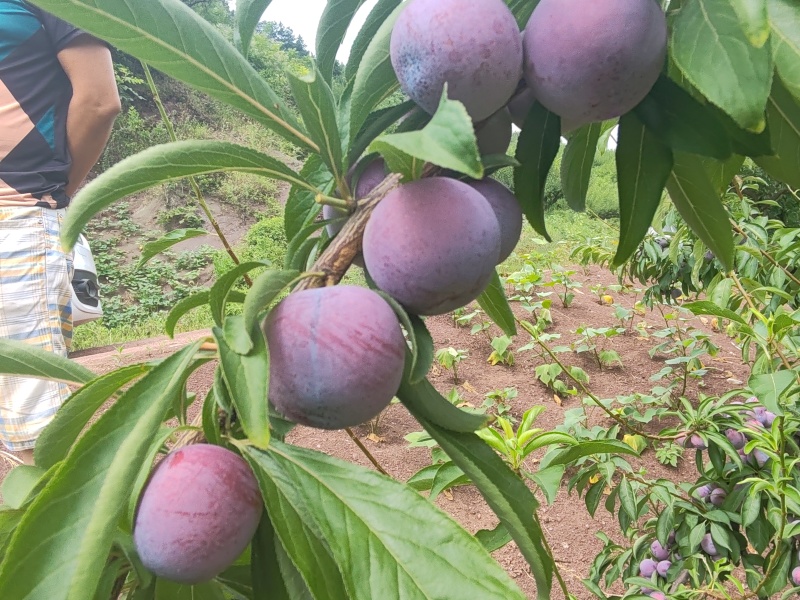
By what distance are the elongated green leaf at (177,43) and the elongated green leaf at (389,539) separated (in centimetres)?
25

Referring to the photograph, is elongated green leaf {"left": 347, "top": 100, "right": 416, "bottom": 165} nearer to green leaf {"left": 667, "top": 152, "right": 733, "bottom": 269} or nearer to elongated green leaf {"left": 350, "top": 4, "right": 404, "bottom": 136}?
elongated green leaf {"left": 350, "top": 4, "right": 404, "bottom": 136}

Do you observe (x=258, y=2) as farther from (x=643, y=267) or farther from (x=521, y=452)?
(x=643, y=267)

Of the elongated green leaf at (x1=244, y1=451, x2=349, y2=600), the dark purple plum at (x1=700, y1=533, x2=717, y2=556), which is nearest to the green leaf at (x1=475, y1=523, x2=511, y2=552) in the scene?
the elongated green leaf at (x1=244, y1=451, x2=349, y2=600)

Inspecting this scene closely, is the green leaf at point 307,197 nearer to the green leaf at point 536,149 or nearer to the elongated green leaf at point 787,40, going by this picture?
the green leaf at point 536,149

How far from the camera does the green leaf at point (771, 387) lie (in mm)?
983

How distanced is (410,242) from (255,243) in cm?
736

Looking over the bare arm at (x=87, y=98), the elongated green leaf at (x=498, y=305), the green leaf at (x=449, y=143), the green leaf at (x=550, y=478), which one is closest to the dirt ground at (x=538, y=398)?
the green leaf at (x=550, y=478)

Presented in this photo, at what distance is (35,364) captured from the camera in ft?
1.56

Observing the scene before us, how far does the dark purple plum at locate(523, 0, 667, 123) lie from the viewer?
357 millimetres

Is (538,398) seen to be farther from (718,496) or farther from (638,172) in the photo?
(638,172)

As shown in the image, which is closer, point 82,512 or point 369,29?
point 82,512

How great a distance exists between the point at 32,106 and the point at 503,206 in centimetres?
178

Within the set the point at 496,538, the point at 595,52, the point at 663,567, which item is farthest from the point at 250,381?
the point at 663,567

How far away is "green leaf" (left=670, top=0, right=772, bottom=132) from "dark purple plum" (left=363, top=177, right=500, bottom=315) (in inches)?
5.6
